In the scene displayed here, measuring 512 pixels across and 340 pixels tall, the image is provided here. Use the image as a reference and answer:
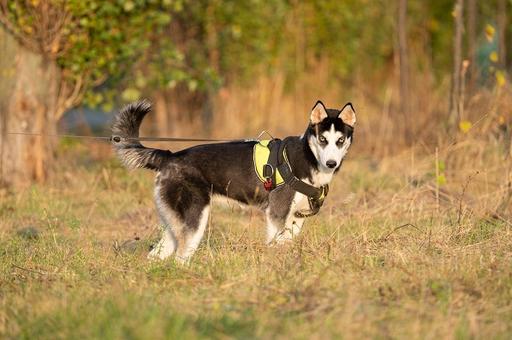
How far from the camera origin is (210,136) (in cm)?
1367

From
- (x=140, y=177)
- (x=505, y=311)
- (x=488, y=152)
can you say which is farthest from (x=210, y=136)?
(x=505, y=311)

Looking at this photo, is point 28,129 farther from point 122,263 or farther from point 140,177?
point 122,263

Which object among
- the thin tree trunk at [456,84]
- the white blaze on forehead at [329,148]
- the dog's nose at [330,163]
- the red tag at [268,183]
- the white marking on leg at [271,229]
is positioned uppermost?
the thin tree trunk at [456,84]

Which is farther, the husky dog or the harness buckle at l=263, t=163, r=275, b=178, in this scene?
the harness buckle at l=263, t=163, r=275, b=178

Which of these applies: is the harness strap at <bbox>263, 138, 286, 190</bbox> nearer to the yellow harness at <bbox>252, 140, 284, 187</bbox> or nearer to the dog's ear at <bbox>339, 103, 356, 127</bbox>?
the yellow harness at <bbox>252, 140, 284, 187</bbox>

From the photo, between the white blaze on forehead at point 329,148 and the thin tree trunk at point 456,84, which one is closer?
the white blaze on forehead at point 329,148

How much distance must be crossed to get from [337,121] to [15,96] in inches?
196

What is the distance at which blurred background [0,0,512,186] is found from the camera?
9.56 m

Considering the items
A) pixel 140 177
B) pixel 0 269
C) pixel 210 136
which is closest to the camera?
pixel 0 269

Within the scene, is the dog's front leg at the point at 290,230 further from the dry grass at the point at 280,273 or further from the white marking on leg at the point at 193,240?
the white marking on leg at the point at 193,240

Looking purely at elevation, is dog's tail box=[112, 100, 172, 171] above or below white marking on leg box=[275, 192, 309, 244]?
above

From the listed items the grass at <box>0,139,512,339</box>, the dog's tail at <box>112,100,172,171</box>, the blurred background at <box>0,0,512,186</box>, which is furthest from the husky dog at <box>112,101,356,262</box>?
the blurred background at <box>0,0,512,186</box>

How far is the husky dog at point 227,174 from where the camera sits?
6.18 meters

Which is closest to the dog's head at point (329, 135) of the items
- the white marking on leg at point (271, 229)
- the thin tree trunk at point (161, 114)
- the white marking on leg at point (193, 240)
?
the white marking on leg at point (271, 229)
